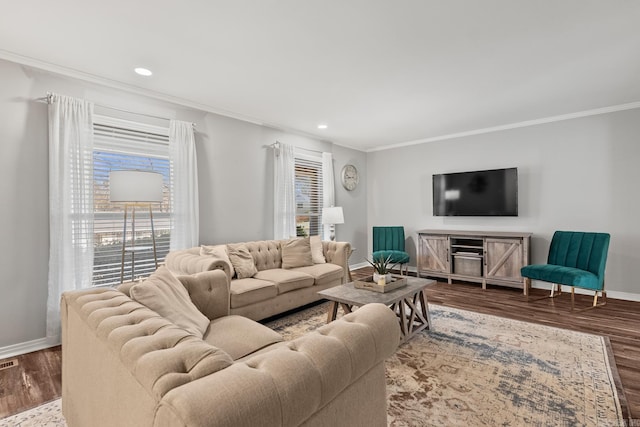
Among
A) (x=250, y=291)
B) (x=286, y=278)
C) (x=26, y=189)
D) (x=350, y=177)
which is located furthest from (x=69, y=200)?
(x=350, y=177)

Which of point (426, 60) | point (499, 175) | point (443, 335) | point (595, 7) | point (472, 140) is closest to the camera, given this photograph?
point (595, 7)

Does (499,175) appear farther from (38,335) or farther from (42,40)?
(38,335)

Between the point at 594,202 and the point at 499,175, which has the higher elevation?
the point at 499,175

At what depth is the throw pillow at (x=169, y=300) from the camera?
1549mm

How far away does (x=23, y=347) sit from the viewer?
9.08 ft

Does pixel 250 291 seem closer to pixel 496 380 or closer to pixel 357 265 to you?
pixel 496 380

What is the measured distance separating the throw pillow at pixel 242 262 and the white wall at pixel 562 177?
12.0ft

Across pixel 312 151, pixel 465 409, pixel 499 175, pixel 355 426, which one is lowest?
pixel 465 409

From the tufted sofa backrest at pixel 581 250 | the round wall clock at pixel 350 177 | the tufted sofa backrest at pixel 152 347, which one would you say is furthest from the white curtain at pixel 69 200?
the tufted sofa backrest at pixel 581 250

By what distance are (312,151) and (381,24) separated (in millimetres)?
3388

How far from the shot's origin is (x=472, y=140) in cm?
549

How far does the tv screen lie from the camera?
5.03 meters

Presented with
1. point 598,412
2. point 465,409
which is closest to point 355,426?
point 465,409

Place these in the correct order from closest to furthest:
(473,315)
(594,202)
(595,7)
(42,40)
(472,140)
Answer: (595,7), (42,40), (473,315), (594,202), (472,140)
